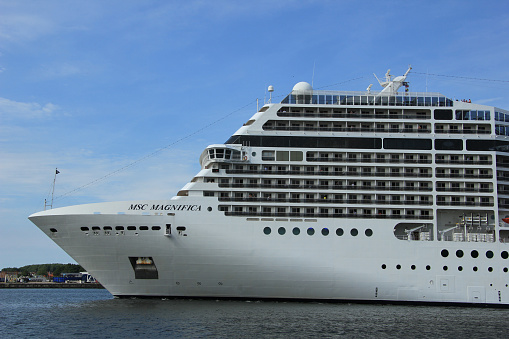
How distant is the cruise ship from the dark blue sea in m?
1.27

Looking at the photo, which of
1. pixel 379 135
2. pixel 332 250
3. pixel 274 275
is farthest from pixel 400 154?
pixel 274 275

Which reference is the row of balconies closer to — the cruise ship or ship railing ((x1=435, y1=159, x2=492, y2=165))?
the cruise ship

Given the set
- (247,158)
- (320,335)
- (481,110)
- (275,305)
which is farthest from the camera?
(481,110)

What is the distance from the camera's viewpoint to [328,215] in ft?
110

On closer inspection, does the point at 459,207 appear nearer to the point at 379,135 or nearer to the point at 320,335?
the point at 379,135

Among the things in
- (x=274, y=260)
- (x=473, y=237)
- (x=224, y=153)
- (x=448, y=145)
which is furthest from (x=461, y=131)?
(x=224, y=153)

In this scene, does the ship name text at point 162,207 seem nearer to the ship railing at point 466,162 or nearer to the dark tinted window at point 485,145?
the ship railing at point 466,162

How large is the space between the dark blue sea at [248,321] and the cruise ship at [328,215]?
4.15ft

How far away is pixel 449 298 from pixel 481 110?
12.9 m

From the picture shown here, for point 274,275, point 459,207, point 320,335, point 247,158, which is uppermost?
point 247,158

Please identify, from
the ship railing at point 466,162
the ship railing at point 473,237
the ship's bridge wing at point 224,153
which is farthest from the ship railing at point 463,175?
the ship's bridge wing at point 224,153

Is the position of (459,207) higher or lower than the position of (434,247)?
higher

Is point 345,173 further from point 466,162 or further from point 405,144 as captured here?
point 466,162

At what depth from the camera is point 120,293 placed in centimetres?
3322
